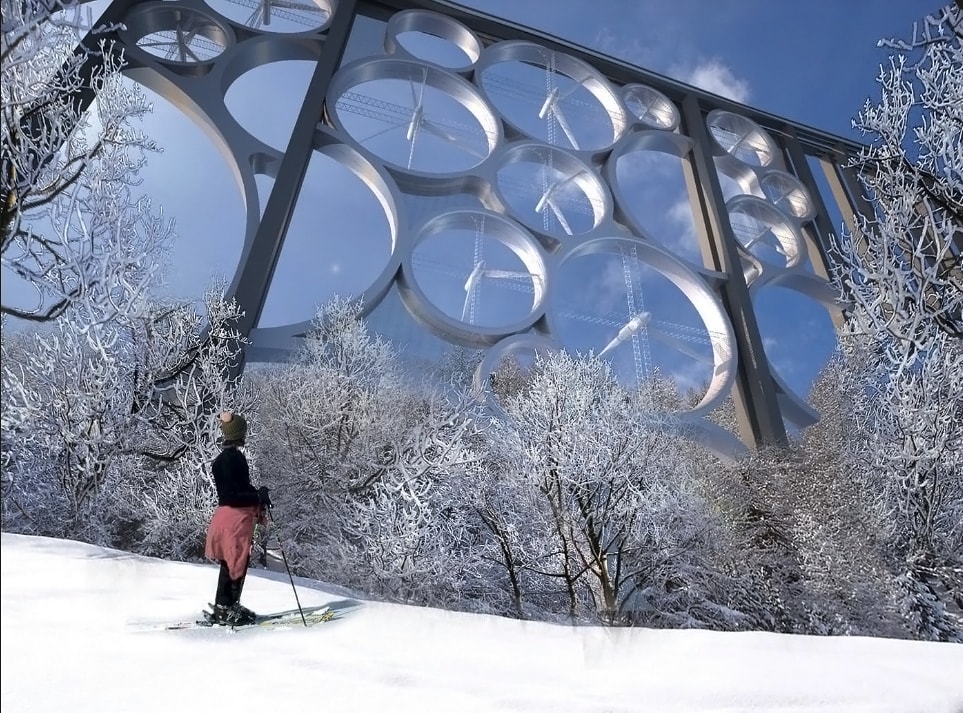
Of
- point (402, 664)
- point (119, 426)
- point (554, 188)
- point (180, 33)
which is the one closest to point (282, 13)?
point (180, 33)

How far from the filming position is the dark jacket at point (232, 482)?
2.17 meters

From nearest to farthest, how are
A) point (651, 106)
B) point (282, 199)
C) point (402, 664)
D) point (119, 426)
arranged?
point (402, 664), point (119, 426), point (282, 199), point (651, 106)

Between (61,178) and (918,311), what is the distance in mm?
3870

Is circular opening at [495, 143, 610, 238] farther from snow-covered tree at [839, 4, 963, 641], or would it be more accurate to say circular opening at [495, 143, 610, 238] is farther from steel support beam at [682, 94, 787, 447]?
snow-covered tree at [839, 4, 963, 641]

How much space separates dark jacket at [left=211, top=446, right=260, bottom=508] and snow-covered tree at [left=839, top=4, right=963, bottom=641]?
284 cm

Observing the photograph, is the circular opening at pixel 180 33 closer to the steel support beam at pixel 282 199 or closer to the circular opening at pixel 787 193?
the steel support beam at pixel 282 199

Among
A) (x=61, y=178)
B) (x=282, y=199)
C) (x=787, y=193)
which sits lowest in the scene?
(x=61, y=178)

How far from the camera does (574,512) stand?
569 centimetres

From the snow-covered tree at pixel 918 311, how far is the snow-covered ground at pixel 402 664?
1.90 m

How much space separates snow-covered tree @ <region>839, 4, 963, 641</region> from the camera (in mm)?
3119

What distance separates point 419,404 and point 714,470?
10.7ft

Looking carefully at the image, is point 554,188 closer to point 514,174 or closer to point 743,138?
point 514,174

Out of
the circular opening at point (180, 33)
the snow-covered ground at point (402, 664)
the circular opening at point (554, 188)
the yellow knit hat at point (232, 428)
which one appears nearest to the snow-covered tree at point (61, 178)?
the yellow knit hat at point (232, 428)

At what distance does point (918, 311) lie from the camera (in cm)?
302
